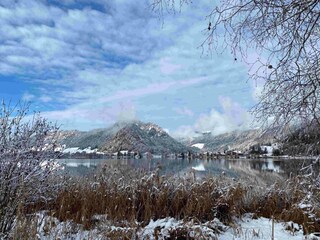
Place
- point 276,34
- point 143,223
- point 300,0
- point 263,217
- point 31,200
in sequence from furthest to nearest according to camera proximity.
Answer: point 263,217 < point 143,223 < point 31,200 < point 276,34 < point 300,0

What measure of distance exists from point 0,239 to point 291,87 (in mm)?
3646

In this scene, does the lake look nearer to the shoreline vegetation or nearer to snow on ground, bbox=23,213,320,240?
the shoreline vegetation

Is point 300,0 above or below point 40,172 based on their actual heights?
above

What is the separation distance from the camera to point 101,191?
733 centimetres

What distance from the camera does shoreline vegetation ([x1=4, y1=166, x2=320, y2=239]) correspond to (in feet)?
18.4

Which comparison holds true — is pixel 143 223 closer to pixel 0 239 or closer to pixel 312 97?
pixel 0 239

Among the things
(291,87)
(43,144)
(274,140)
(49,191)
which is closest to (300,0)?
(291,87)

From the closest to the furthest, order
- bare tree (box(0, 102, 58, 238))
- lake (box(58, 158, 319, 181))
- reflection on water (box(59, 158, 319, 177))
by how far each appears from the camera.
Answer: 1. bare tree (box(0, 102, 58, 238))
2. lake (box(58, 158, 319, 181))
3. reflection on water (box(59, 158, 319, 177))

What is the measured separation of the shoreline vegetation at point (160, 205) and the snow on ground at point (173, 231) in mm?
25

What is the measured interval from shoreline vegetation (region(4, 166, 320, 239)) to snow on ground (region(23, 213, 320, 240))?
0.02 meters

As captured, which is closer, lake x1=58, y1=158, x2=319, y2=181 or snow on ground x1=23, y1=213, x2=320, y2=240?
snow on ground x1=23, y1=213, x2=320, y2=240

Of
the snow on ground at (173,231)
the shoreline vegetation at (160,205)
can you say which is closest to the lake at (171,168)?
the shoreline vegetation at (160,205)

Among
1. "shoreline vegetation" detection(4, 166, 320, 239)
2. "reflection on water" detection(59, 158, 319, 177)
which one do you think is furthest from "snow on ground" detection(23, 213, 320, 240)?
"reflection on water" detection(59, 158, 319, 177)

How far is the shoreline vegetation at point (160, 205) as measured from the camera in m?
5.60
